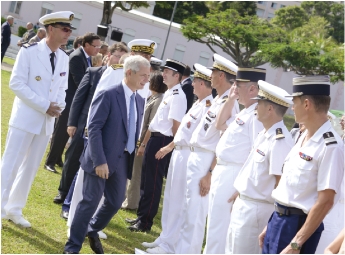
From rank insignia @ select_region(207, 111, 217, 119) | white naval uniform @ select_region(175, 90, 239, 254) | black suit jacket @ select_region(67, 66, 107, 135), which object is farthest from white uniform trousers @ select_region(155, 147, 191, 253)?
black suit jacket @ select_region(67, 66, 107, 135)

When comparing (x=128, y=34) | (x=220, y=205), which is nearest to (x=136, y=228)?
(x=220, y=205)

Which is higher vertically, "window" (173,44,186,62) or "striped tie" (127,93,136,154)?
"window" (173,44,186,62)

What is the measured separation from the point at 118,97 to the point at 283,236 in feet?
7.22

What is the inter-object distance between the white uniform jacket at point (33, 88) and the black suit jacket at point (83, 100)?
1192 mm

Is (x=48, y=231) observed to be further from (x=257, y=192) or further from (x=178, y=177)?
(x=257, y=192)

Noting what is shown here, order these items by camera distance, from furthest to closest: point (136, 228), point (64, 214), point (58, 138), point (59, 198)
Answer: point (58, 138) → point (59, 198) → point (136, 228) → point (64, 214)

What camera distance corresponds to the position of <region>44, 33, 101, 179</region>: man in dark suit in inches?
376

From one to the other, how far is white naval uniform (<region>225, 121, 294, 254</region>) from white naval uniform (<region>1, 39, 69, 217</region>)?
238cm

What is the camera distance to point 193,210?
6633mm

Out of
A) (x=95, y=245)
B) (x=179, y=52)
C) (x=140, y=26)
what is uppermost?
(x=140, y=26)

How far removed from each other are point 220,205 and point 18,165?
6.87 feet

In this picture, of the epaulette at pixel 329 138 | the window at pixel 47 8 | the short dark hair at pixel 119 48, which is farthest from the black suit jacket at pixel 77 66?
the window at pixel 47 8

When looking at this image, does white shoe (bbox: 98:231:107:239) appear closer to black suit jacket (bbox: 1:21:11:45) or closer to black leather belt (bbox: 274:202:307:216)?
black leather belt (bbox: 274:202:307:216)

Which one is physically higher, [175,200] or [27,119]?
[27,119]
